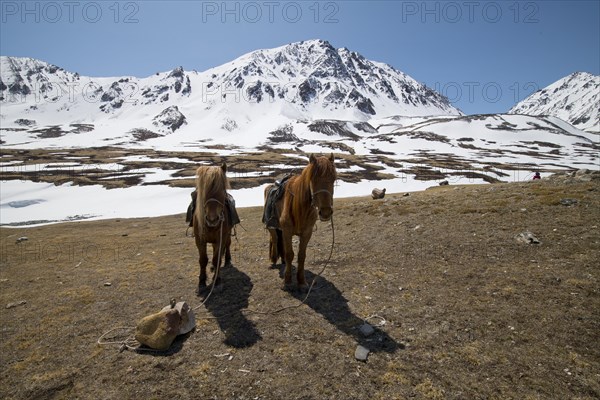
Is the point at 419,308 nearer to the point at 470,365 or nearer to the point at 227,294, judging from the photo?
the point at 470,365

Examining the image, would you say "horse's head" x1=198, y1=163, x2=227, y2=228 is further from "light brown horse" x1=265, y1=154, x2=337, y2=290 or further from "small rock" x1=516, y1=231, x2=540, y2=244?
"small rock" x1=516, y1=231, x2=540, y2=244

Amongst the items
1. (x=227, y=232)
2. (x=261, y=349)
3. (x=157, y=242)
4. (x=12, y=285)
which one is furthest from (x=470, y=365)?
(x=157, y=242)

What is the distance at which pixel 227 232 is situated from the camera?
8.67 m

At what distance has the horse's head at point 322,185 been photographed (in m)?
6.24

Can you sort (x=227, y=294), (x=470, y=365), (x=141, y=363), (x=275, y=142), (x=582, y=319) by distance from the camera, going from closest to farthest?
(x=470, y=365) → (x=141, y=363) → (x=582, y=319) → (x=227, y=294) → (x=275, y=142)

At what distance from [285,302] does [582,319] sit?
21.0 feet

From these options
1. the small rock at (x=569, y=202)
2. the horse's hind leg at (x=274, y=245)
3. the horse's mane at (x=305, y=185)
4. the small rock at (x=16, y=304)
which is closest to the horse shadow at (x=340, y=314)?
the horse's hind leg at (x=274, y=245)

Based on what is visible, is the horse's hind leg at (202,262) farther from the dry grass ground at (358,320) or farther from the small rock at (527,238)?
the small rock at (527,238)

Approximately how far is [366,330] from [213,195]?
180 inches

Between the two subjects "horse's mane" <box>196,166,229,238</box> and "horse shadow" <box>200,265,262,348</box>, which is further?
"horse's mane" <box>196,166,229,238</box>

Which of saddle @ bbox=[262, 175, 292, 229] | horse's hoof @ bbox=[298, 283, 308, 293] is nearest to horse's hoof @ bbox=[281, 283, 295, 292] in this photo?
horse's hoof @ bbox=[298, 283, 308, 293]

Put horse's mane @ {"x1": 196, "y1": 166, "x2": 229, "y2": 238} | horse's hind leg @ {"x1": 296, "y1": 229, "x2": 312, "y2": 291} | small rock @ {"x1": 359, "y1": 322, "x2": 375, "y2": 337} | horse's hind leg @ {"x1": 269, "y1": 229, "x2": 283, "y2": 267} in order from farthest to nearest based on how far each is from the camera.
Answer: horse's hind leg @ {"x1": 269, "y1": 229, "x2": 283, "y2": 267} < horse's hind leg @ {"x1": 296, "y1": 229, "x2": 312, "y2": 291} < horse's mane @ {"x1": 196, "y1": 166, "x2": 229, "y2": 238} < small rock @ {"x1": 359, "y1": 322, "x2": 375, "y2": 337}

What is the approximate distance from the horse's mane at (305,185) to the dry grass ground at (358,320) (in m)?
2.26

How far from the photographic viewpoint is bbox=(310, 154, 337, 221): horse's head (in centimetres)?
624
